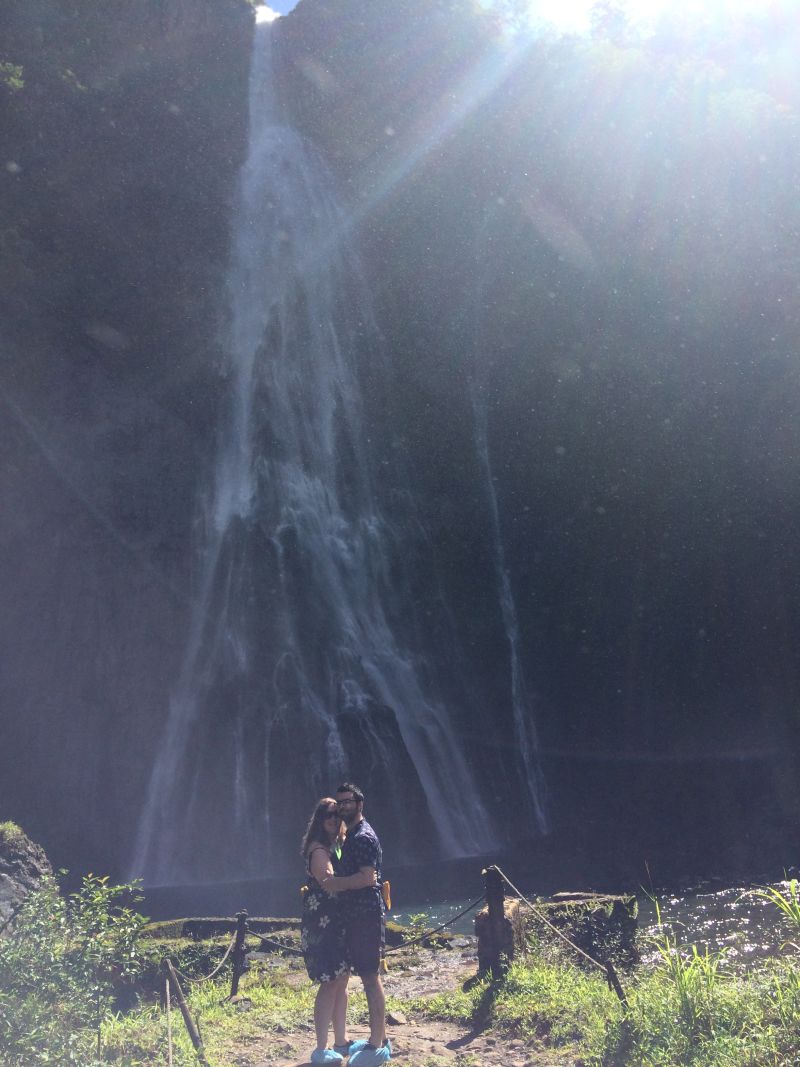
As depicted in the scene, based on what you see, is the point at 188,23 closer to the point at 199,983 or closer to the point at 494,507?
the point at 494,507

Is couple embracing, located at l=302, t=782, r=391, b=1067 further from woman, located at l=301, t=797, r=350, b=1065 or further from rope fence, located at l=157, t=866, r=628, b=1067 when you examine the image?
rope fence, located at l=157, t=866, r=628, b=1067

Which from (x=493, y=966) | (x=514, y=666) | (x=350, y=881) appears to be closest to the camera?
(x=350, y=881)

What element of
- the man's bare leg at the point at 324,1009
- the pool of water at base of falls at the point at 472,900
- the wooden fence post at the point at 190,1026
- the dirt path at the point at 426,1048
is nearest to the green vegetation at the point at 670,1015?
the dirt path at the point at 426,1048

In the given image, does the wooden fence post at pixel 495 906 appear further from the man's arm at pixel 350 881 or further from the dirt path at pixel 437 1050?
the man's arm at pixel 350 881

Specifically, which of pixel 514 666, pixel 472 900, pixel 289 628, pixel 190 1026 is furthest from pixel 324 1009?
pixel 514 666

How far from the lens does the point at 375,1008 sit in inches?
187

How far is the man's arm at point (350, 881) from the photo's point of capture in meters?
4.58

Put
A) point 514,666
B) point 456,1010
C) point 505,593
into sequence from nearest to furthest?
point 456,1010
point 514,666
point 505,593

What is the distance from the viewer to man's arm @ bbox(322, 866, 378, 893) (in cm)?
458

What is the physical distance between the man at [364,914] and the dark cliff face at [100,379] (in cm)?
1237

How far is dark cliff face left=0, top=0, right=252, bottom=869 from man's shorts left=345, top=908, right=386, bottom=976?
40.8ft

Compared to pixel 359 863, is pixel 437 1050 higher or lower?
lower

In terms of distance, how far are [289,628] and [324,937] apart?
12601mm

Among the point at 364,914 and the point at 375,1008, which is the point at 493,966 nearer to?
the point at 375,1008
